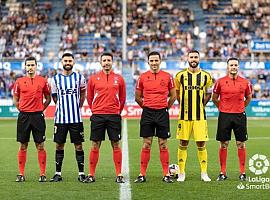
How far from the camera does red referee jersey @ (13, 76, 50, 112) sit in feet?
34.0

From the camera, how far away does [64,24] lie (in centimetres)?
3756

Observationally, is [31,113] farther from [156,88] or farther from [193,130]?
[193,130]

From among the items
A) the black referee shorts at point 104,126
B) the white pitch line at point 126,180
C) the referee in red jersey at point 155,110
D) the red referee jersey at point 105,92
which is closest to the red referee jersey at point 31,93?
the red referee jersey at point 105,92

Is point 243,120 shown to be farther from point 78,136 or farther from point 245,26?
point 245,26

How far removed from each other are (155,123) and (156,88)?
0.54m

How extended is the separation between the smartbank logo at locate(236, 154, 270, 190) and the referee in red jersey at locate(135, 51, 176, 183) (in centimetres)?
119

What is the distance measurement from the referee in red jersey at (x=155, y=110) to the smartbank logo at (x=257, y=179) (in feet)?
3.92

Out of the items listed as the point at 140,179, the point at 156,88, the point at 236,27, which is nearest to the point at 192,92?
the point at 156,88

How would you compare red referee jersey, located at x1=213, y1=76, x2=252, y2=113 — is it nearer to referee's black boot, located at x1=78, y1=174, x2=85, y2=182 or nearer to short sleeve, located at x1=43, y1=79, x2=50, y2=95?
referee's black boot, located at x1=78, y1=174, x2=85, y2=182

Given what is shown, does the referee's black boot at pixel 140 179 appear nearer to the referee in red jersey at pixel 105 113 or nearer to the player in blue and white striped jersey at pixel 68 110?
the referee in red jersey at pixel 105 113

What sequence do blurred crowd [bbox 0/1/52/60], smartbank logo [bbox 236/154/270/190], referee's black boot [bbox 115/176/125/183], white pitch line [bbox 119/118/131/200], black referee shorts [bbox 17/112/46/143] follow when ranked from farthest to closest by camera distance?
1. blurred crowd [bbox 0/1/52/60]
2. black referee shorts [bbox 17/112/46/143]
3. referee's black boot [bbox 115/176/125/183]
4. smartbank logo [bbox 236/154/270/190]
5. white pitch line [bbox 119/118/131/200]

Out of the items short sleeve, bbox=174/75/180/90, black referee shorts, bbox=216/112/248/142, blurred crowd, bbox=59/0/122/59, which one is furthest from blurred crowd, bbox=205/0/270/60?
short sleeve, bbox=174/75/180/90

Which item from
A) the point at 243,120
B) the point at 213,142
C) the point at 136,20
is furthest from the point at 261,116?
the point at 243,120

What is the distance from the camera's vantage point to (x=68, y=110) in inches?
403
